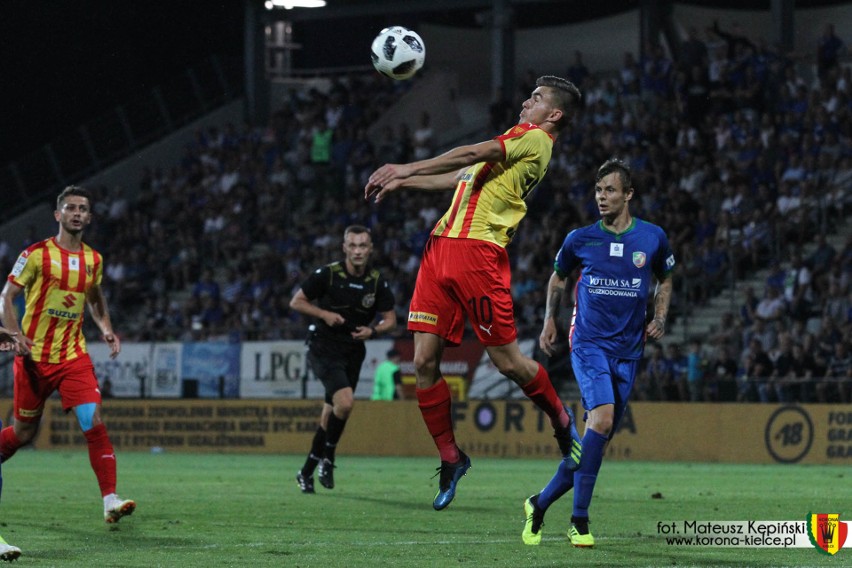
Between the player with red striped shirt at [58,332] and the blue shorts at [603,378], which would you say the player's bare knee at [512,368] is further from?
the player with red striped shirt at [58,332]

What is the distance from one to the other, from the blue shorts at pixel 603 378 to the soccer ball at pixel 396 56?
85.5 inches

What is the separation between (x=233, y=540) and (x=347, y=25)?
104ft

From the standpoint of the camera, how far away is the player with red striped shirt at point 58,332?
11023mm

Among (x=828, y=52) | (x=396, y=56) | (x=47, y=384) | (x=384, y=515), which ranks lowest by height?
(x=384, y=515)

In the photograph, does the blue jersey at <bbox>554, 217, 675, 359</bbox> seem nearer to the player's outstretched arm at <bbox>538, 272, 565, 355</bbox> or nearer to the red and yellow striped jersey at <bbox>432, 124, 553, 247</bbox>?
the player's outstretched arm at <bbox>538, 272, 565, 355</bbox>

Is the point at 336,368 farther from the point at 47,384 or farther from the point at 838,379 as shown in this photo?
the point at 838,379

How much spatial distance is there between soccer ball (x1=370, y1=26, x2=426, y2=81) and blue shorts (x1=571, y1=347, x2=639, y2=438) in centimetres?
217

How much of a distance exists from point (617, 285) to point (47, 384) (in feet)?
15.2

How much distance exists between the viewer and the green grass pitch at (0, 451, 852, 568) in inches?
328

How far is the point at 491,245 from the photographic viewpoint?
8812mm

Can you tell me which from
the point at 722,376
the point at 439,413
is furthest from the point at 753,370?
the point at 439,413

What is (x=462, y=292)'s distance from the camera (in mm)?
8773

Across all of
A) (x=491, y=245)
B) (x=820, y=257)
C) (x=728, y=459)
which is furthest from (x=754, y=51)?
(x=491, y=245)

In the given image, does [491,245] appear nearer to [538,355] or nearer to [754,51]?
[538,355]
